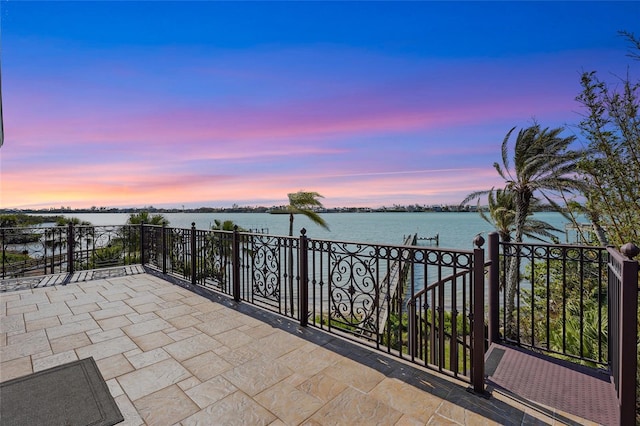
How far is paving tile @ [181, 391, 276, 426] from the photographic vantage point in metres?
1.91

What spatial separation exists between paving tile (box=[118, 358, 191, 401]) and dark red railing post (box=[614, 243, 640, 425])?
9.94 feet

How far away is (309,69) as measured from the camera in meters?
6.16

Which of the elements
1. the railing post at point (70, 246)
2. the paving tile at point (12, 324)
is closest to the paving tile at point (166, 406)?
the paving tile at point (12, 324)

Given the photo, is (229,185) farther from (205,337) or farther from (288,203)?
(205,337)

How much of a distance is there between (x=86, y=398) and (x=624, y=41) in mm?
5523

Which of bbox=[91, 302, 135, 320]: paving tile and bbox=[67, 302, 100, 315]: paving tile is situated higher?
bbox=[67, 302, 100, 315]: paving tile

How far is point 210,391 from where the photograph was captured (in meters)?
2.25

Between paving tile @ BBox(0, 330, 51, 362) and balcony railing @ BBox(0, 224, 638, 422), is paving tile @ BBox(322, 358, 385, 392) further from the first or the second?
paving tile @ BBox(0, 330, 51, 362)

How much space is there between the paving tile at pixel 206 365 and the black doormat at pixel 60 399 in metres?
0.59

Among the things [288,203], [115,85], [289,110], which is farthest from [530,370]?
[288,203]

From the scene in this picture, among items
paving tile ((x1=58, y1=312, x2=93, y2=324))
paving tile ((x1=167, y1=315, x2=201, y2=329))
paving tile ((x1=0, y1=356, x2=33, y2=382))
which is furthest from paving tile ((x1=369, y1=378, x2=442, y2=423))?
paving tile ((x1=58, y1=312, x2=93, y2=324))

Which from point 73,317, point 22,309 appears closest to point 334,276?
point 73,317

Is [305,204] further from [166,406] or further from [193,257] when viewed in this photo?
[166,406]

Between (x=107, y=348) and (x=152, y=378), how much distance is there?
3.06 ft
